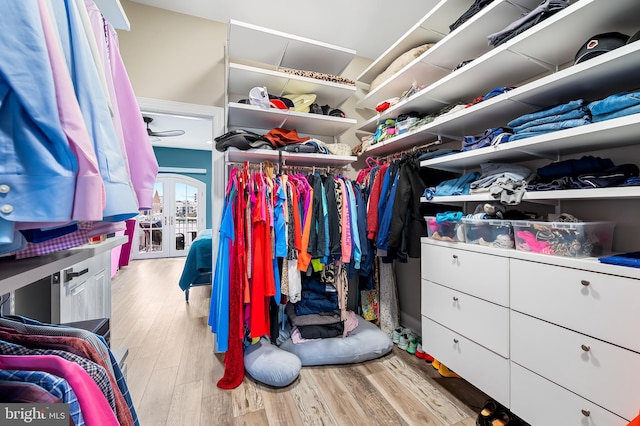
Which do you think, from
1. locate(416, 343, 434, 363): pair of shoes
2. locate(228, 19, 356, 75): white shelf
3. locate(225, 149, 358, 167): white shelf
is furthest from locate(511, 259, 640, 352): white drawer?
locate(228, 19, 356, 75): white shelf

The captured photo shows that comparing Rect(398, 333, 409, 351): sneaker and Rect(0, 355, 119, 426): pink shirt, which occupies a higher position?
Rect(0, 355, 119, 426): pink shirt

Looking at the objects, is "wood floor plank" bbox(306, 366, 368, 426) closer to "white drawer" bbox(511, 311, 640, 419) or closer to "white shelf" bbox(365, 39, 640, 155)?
"white drawer" bbox(511, 311, 640, 419)

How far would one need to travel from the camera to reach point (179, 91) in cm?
223

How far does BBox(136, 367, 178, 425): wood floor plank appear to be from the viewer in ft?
4.91

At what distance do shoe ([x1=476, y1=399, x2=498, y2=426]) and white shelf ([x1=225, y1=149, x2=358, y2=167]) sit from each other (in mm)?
1865

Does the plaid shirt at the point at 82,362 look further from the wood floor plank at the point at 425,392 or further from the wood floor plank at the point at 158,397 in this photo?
the wood floor plank at the point at 425,392

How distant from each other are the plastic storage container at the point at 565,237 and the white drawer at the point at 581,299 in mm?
96

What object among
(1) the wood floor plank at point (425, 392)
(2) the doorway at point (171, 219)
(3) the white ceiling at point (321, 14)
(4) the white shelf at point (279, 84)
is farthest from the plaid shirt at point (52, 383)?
(2) the doorway at point (171, 219)

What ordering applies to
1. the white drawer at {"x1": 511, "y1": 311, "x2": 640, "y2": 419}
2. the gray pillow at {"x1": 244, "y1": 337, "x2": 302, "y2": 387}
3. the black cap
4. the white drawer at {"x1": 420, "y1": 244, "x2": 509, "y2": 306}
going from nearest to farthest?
the white drawer at {"x1": 511, "y1": 311, "x2": 640, "y2": 419} < the black cap < the white drawer at {"x1": 420, "y1": 244, "x2": 509, "y2": 306} < the gray pillow at {"x1": 244, "y1": 337, "x2": 302, "y2": 387}

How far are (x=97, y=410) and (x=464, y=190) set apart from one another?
183 cm

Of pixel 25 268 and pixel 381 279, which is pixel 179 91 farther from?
pixel 381 279

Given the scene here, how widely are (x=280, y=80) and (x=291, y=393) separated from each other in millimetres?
2252

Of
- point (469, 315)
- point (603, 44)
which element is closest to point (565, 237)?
point (469, 315)

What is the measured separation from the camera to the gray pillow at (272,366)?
173cm
